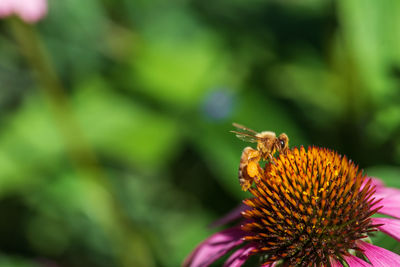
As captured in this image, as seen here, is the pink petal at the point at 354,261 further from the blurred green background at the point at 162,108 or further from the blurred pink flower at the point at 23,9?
the blurred pink flower at the point at 23,9

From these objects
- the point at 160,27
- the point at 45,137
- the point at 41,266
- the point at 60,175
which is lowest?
the point at 41,266

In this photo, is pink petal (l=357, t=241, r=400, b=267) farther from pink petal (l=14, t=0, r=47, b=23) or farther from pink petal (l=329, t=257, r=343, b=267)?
pink petal (l=14, t=0, r=47, b=23)

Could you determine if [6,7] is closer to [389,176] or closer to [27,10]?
[27,10]

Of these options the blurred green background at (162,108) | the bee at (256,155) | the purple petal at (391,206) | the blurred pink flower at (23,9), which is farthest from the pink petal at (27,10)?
the purple petal at (391,206)

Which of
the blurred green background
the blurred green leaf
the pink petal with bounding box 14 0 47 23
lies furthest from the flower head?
the pink petal with bounding box 14 0 47 23

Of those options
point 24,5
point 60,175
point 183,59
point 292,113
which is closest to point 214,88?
point 183,59

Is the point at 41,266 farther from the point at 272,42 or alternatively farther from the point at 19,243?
the point at 272,42

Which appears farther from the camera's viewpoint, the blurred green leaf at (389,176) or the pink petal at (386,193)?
the blurred green leaf at (389,176)
